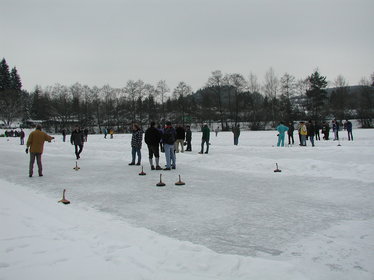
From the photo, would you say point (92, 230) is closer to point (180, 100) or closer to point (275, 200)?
point (275, 200)

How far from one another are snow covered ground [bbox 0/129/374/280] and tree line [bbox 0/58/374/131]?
54179 mm

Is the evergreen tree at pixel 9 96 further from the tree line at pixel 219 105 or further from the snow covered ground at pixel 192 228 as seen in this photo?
the snow covered ground at pixel 192 228

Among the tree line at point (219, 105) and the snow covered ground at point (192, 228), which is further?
the tree line at point (219, 105)

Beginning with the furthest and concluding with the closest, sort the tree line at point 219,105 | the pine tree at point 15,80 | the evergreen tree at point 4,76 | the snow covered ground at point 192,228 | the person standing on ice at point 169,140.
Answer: the pine tree at point 15,80 < the evergreen tree at point 4,76 < the tree line at point 219,105 < the person standing on ice at point 169,140 < the snow covered ground at point 192,228

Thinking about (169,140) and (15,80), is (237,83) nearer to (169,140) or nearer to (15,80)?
(169,140)

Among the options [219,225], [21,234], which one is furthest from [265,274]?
[21,234]

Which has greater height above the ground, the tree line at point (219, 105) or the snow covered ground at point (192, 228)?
the tree line at point (219, 105)

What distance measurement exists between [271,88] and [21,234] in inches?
3154

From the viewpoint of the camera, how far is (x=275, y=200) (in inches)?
295

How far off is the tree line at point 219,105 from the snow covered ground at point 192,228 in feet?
178

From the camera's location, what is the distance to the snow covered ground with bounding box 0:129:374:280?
379cm

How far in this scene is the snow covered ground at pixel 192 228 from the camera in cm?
379

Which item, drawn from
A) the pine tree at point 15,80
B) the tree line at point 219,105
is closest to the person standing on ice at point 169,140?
the tree line at point 219,105

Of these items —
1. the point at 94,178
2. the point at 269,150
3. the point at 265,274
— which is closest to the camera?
the point at 265,274
